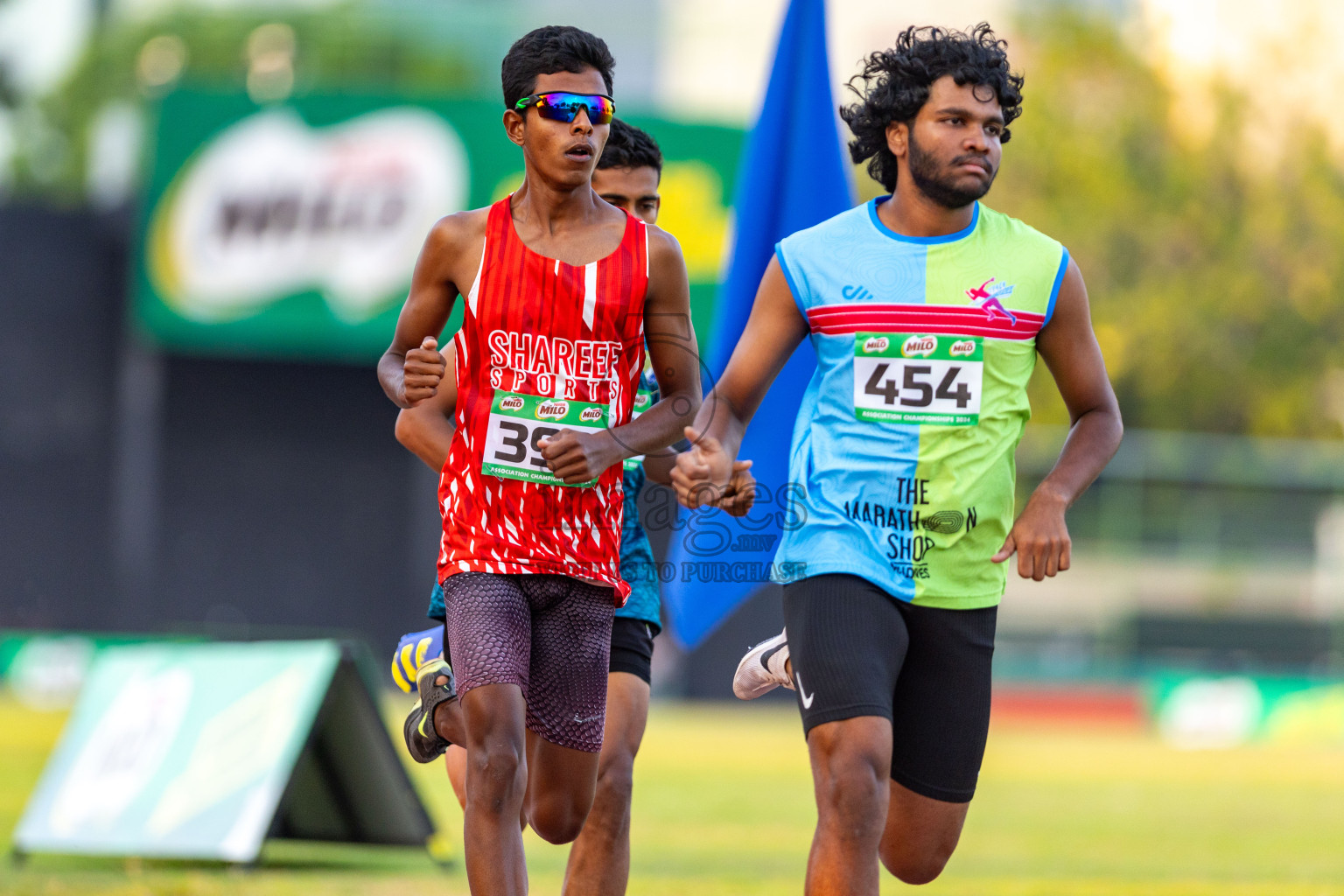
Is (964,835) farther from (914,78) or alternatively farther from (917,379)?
(914,78)

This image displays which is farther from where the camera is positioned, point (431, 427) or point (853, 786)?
point (431, 427)

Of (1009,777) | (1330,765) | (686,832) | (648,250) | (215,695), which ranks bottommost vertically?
(1330,765)

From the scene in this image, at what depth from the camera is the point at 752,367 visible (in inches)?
198

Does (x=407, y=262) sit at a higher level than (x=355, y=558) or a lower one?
higher

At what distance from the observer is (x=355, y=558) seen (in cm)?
2712

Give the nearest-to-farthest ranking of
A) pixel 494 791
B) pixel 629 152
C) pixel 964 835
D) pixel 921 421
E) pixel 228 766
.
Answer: pixel 494 791 → pixel 921 421 → pixel 629 152 → pixel 228 766 → pixel 964 835

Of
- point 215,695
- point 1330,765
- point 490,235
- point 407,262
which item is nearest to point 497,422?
point 490,235

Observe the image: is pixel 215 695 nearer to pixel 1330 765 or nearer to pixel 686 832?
pixel 686 832

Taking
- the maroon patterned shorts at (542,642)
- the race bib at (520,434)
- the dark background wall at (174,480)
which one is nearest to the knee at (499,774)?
the maroon patterned shorts at (542,642)

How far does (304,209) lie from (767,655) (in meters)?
21.0

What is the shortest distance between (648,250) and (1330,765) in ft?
61.7

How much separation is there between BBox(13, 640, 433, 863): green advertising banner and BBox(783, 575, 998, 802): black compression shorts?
12.5 ft

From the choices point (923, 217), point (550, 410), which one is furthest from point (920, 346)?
point (550, 410)

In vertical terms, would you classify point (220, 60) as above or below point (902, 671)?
below
